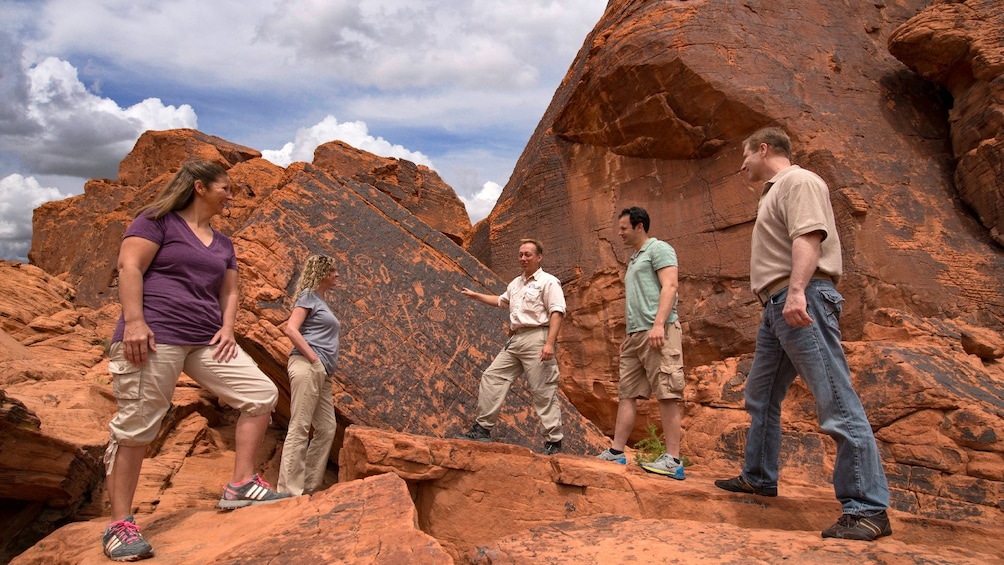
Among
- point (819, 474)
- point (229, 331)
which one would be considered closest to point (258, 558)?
point (229, 331)

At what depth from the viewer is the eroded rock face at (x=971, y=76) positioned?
245 inches

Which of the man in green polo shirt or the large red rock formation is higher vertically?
the man in green polo shirt

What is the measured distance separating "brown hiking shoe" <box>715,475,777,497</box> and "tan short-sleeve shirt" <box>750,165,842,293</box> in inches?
39.6

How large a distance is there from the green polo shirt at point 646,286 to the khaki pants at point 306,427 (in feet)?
6.50

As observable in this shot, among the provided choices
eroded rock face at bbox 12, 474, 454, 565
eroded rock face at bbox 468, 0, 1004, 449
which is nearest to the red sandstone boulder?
eroded rock face at bbox 468, 0, 1004, 449

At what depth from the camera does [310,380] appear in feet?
13.3

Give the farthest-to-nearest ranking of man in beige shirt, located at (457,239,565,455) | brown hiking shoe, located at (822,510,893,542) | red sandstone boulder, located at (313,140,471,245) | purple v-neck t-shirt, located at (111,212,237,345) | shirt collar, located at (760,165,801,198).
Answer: red sandstone boulder, located at (313,140,471,245), man in beige shirt, located at (457,239,565,455), shirt collar, located at (760,165,801,198), purple v-neck t-shirt, located at (111,212,237,345), brown hiking shoe, located at (822,510,893,542)

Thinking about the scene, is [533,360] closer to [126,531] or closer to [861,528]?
[861,528]

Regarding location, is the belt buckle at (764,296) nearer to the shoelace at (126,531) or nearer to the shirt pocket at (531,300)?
the shirt pocket at (531,300)

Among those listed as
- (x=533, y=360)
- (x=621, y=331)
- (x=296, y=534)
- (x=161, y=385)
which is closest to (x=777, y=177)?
(x=533, y=360)

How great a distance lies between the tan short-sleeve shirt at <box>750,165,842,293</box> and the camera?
2.84 m

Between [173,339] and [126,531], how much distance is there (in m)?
0.79

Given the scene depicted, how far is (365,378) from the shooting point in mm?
4871

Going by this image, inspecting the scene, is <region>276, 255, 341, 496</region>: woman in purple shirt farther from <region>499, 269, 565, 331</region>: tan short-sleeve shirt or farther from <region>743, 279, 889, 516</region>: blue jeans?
<region>743, 279, 889, 516</region>: blue jeans
